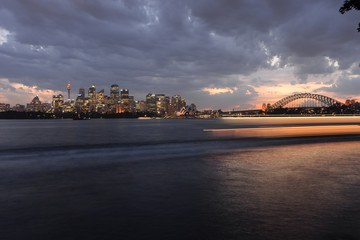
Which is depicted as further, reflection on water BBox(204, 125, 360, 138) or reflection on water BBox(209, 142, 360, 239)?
reflection on water BBox(204, 125, 360, 138)

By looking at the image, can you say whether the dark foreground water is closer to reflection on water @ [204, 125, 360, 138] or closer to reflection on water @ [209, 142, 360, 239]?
reflection on water @ [209, 142, 360, 239]

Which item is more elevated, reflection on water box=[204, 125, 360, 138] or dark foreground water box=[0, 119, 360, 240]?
dark foreground water box=[0, 119, 360, 240]

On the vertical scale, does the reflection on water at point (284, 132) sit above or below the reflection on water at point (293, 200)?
Result: below

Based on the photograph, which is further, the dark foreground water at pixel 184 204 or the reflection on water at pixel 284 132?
the reflection on water at pixel 284 132

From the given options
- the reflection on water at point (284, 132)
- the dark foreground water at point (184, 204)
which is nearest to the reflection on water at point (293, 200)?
the dark foreground water at point (184, 204)

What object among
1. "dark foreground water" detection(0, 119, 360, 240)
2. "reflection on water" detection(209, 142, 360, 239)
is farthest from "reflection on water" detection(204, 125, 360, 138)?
"dark foreground water" detection(0, 119, 360, 240)

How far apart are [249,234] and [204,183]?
6.25 metres

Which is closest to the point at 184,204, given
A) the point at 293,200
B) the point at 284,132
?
the point at 293,200

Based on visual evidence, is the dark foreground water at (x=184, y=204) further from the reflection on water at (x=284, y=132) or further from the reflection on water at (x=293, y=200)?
the reflection on water at (x=284, y=132)

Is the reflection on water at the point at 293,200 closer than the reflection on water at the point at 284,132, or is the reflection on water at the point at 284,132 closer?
the reflection on water at the point at 293,200

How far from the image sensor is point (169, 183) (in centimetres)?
1327

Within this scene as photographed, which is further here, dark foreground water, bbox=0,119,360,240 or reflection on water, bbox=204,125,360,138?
reflection on water, bbox=204,125,360,138

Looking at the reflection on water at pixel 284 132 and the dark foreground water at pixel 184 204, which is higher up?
the dark foreground water at pixel 184 204

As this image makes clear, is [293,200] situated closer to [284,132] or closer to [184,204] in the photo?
[184,204]
